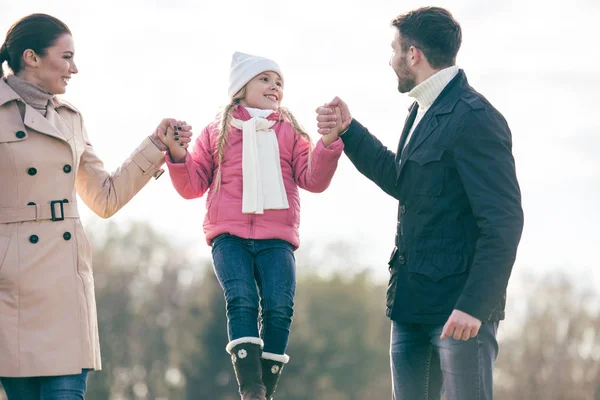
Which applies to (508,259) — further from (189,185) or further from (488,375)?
(189,185)

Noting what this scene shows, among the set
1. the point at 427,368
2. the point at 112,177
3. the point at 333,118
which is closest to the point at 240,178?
the point at 333,118

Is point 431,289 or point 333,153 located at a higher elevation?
point 333,153

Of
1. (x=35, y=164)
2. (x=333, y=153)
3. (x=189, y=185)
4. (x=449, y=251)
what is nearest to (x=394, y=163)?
(x=333, y=153)

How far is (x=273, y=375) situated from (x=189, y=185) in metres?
1.39

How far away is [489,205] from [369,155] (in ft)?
3.76

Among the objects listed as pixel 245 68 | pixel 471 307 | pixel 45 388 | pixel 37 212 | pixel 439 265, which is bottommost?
pixel 45 388

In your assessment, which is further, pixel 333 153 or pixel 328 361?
pixel 328 361

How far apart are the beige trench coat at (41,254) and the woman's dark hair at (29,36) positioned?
21 centimetres

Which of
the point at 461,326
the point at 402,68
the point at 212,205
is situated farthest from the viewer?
the point at 212,205

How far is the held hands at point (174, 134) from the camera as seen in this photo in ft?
22.0

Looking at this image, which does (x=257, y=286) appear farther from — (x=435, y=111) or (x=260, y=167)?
(x=435, y=111)

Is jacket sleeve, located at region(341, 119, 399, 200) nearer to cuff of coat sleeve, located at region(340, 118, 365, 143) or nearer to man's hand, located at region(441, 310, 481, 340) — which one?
cuff of coat sleeve, located at region(340, 118, 365, 143)

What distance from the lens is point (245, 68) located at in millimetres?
7270

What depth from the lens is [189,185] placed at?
6.91 metres
